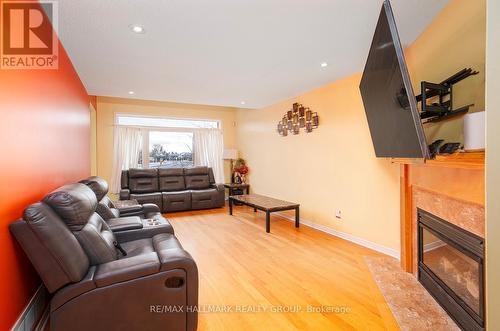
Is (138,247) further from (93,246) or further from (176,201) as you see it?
(176,201)

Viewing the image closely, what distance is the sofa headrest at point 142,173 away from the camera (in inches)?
226

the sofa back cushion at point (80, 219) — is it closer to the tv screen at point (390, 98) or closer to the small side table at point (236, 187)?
the tv screen at point (390, 98)

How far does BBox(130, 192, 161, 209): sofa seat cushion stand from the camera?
5.40 metres

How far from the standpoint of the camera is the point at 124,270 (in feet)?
5.17

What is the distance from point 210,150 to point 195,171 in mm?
799

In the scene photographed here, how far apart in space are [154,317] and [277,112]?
444 cm

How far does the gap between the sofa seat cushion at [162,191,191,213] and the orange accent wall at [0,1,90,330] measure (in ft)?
9.78

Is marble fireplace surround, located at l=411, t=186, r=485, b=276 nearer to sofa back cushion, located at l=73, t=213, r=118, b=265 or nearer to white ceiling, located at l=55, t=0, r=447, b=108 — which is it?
white ceiling, located at l=55, t=0, r=447, b=108

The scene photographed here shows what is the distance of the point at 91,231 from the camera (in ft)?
5.81

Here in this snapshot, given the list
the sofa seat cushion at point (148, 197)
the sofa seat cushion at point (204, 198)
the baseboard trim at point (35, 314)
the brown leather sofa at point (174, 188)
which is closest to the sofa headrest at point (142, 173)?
the brown leather sofa at point (174, 188)

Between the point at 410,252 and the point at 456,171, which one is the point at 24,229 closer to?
the point at 456,171

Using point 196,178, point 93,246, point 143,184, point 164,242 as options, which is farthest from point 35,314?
point 196,178

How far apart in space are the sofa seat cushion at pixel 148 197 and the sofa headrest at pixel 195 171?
927 millimetres

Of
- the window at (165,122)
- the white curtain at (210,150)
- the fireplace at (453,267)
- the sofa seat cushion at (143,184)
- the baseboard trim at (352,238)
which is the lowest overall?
the baseboard trim at (352,238)
